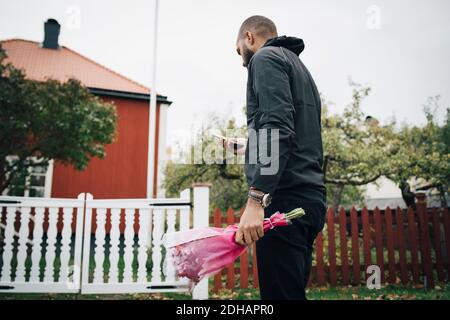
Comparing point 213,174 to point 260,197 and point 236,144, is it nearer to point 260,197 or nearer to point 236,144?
point 236,144

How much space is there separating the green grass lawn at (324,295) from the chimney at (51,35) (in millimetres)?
15054

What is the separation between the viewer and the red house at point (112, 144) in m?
13.0

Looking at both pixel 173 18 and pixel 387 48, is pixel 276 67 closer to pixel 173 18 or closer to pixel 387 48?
pixel 387 48

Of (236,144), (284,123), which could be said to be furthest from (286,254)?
(236,144)

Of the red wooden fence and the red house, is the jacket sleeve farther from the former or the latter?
the red house

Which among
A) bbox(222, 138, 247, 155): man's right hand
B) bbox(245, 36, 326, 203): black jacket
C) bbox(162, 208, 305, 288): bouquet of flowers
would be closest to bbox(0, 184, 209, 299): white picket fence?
bbox(222, 138, 247, 155): man's right hand

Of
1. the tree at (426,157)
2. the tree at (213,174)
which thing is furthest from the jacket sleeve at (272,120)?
the tree at (426,157)

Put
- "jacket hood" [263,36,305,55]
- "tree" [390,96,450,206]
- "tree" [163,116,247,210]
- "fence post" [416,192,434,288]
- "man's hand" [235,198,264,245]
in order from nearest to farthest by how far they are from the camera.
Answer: "man's hand" [235,198,264,245]
"jacket hood" [263,36,305,55]
"fence post" [416,192,434,288]
"tree" [390,96,450,206]
"tree" [163,116,247,210]

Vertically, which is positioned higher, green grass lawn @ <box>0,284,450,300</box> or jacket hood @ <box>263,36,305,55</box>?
jacket hood @ <box>263,36,305,55</box>

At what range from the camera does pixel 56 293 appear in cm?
500

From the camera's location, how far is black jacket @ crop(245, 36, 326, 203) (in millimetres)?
1634

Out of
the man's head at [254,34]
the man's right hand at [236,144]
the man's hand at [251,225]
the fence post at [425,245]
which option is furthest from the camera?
the fence post at [425,245]

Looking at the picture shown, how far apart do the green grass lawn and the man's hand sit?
12.0ft

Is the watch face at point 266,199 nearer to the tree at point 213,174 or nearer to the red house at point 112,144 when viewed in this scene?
the tree at point 213,174
